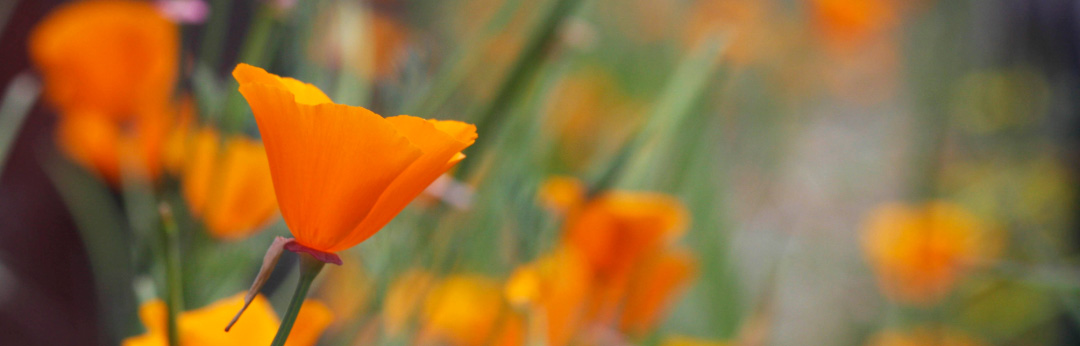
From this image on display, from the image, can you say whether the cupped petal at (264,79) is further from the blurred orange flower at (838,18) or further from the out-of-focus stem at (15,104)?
the blurred orange flower at (838,18)

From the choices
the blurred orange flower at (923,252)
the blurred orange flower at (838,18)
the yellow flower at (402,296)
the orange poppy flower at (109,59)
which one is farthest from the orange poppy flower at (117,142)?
the blurred orange flower at (838,18)

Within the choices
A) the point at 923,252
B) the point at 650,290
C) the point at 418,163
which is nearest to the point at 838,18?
the point at 923,252

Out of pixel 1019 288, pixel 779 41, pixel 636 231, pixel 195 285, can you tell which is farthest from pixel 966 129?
pixel 195 285

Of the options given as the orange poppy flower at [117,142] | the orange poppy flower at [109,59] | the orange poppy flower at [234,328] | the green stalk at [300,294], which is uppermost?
the green stalk at [300,294]

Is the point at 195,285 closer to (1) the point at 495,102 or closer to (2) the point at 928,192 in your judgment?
(1) the point at 495,102

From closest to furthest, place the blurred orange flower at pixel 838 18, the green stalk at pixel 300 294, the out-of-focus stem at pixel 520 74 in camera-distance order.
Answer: the green stalk at pixel 300 294
the out-of-focus stem at pixel 520 74
the blurred orange flower at pixel 838 18

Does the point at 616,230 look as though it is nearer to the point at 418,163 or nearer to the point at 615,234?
the point at 615,234

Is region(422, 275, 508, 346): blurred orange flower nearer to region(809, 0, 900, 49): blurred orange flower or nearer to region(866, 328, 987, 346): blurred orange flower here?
region(866, 328, 987, 346): blurred orange flower
